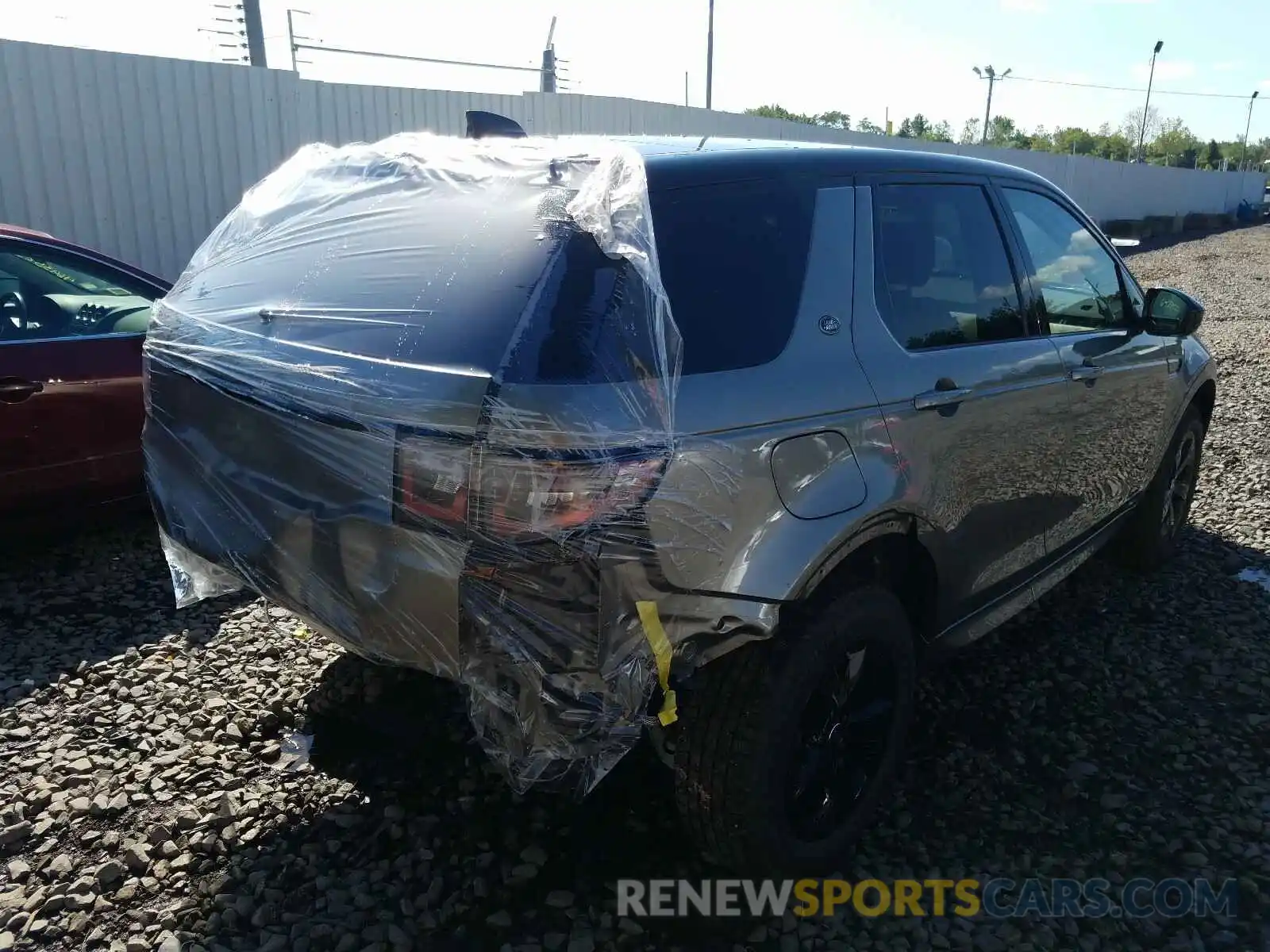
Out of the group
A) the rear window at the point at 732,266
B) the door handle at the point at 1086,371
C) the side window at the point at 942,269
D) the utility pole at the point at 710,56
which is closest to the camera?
the rear window at the point at 732,266

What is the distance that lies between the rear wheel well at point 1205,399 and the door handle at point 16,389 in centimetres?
500

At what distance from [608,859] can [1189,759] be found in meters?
1.92

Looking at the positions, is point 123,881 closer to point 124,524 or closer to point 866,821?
point 866,821

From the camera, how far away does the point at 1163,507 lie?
14.2 feet

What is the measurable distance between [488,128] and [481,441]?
1.35m

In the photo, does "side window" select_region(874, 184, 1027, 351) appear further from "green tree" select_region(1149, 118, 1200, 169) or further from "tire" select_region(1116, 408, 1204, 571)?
"green tree" select_region(1149, 118, 1200, 169)

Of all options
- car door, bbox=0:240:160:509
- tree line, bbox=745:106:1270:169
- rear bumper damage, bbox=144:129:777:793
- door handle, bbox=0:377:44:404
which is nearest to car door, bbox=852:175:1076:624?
rear bumper damage, bbox=144:129:777:793

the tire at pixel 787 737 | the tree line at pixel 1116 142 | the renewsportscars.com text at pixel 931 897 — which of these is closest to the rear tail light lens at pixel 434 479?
the tire at pixel 787 737

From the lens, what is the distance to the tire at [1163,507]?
4.28 meters

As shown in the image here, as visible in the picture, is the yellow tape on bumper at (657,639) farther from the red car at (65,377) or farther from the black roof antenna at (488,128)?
the red car at (65,377)

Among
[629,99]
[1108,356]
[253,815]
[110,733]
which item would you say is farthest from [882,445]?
[629,99]

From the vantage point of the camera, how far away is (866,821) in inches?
101

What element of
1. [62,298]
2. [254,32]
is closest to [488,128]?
[62,298]

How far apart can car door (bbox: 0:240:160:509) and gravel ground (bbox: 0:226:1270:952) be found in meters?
0.48
